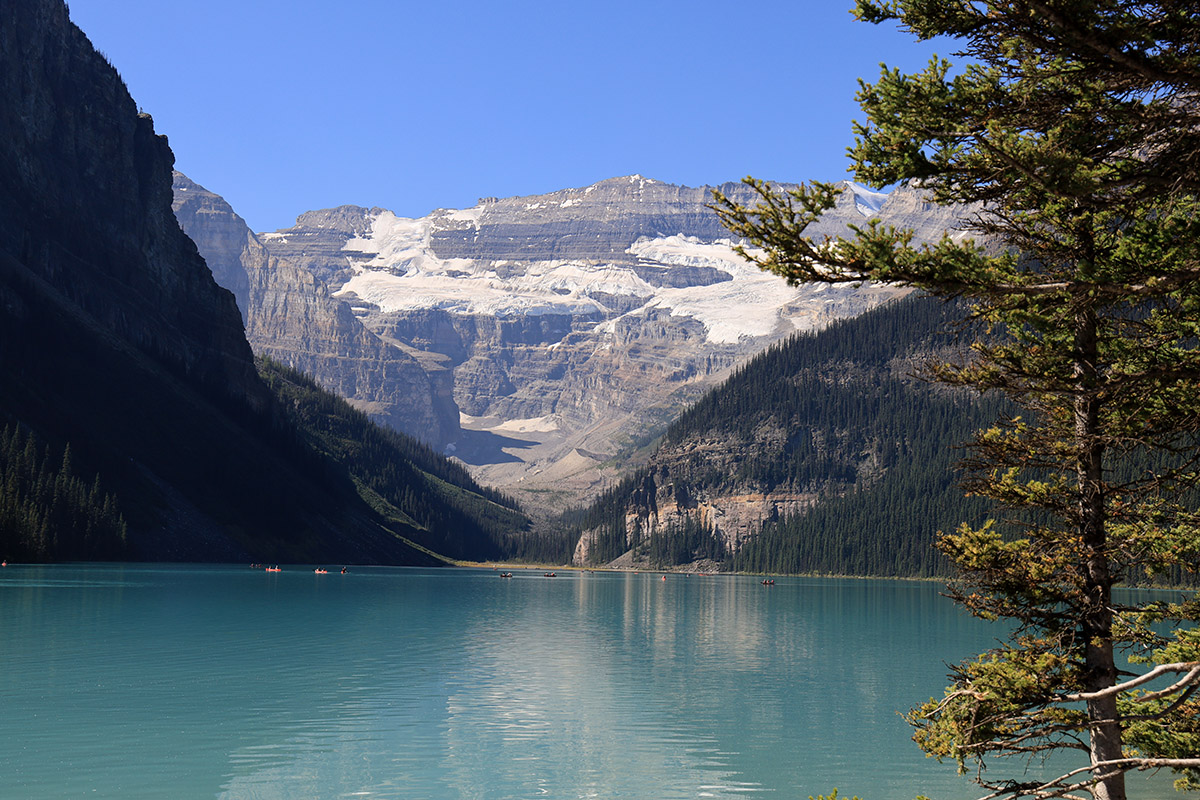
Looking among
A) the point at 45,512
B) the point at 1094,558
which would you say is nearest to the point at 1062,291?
the point at 1094,558

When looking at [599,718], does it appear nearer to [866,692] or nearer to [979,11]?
[866,692]

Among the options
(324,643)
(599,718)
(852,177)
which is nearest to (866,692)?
(599,718)

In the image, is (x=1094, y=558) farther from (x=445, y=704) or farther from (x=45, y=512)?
(x=45, y=512)

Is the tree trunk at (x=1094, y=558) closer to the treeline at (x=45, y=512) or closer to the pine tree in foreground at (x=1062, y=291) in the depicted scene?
the pine tree in foreground at (x=1062, y=291)

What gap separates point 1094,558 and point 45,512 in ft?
641

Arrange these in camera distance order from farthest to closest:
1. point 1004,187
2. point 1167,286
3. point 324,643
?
point 324,643
point 1004,187
point 1167,286

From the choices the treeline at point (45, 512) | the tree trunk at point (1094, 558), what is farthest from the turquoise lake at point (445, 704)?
the treeline at point (45, 512)

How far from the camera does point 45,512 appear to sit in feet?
605

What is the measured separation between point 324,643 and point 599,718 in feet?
124

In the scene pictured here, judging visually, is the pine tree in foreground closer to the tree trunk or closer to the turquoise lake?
the tree trunk

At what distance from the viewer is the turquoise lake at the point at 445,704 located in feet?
126

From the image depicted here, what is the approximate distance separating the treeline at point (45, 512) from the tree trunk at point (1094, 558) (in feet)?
601

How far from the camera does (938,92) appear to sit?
18.4 metres

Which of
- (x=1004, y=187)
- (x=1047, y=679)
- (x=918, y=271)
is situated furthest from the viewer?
(x=1047, y=679)
